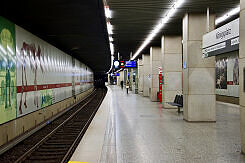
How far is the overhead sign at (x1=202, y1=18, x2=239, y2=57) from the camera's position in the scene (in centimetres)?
638

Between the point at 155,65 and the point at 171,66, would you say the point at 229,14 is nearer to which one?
the point at 171,66

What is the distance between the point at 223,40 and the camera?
23.5 ft

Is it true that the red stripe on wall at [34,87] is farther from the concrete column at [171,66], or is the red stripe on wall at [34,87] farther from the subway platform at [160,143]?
the concrete column at [171,66]

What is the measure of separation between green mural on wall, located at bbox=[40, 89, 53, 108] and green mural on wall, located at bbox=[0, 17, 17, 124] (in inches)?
137

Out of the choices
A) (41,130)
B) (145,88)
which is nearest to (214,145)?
(41,130)

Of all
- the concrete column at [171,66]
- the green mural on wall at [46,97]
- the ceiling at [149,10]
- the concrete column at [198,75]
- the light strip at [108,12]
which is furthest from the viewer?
the concrete column at [171,66]

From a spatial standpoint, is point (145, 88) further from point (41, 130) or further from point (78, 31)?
point (41, 130)

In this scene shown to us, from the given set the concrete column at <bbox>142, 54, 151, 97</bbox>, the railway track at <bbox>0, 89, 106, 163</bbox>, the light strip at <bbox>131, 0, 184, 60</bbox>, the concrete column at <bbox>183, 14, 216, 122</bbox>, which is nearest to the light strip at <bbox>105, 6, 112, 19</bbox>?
the light strip at <bbox>131, 0, 184, 60</bbox>

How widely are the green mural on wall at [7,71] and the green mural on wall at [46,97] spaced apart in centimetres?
348

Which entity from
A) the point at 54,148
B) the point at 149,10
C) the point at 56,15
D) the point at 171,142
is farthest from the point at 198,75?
the point at 54,148

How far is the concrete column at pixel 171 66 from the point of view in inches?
579

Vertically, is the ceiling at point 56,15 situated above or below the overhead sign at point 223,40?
above

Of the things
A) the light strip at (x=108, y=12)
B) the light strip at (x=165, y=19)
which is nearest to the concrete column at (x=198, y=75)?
the light strip at (x=165, y=19)

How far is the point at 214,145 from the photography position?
643 centimetres
